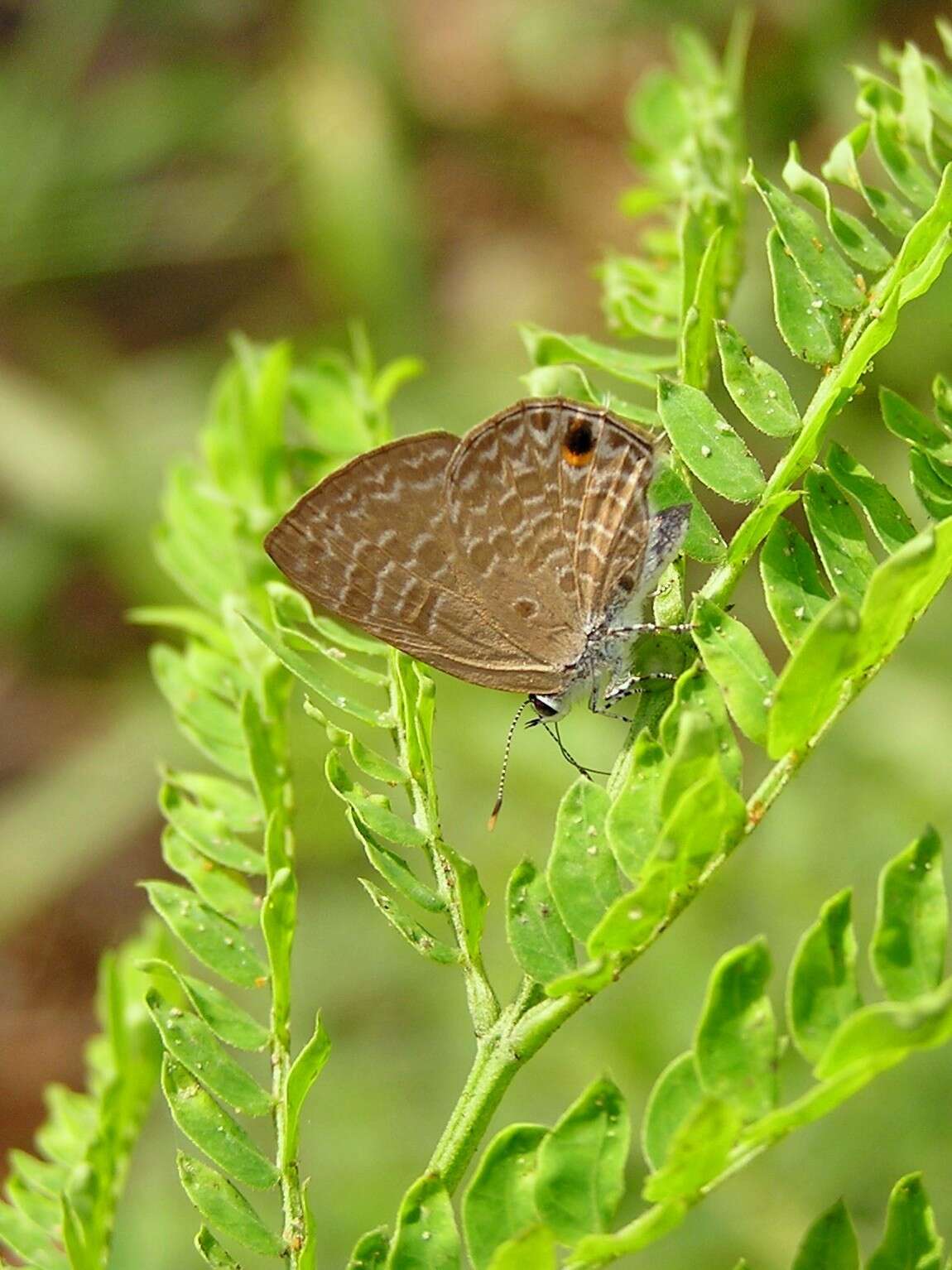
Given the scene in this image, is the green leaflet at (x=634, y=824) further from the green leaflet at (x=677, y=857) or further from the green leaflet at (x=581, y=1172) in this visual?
the green leaflet at (x=581, y=1172)

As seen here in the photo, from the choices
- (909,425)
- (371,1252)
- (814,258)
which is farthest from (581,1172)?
(814,258)

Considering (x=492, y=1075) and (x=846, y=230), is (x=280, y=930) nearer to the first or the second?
(x=492, y=1075)

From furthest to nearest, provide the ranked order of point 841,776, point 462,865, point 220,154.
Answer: point 220,154, point 841,776, point 462,865

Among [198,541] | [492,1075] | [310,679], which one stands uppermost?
[198,541]

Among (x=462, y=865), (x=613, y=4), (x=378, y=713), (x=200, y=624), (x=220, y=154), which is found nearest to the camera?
(x=462, y=865)

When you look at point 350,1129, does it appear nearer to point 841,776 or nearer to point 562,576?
point 841,776

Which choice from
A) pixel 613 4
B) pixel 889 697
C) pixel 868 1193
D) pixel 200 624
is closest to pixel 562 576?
pixel 200 624
